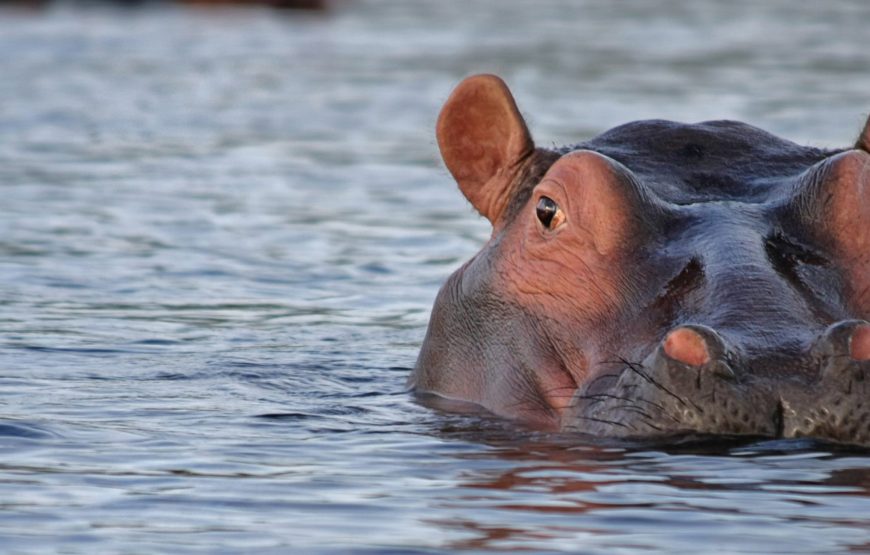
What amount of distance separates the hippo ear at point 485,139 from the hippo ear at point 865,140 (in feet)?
3.99

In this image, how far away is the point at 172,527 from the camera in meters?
5.48

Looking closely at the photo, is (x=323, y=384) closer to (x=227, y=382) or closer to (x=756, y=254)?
(x=227, y=382)

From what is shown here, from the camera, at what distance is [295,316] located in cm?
1045

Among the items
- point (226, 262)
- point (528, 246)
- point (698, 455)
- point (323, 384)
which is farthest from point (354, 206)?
point (698, 455)

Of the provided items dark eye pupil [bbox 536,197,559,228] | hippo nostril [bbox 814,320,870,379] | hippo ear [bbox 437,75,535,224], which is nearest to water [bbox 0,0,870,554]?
hippo nostril [bbox 814,320,870,379]

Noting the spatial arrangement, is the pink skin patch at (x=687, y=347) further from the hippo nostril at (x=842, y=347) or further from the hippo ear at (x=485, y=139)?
the hippo ear at (x=485, y=139)

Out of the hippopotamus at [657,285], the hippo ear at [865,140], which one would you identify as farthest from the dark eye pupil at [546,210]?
the hippo ear at [865,140]

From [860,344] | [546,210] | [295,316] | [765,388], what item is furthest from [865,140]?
[295,316]

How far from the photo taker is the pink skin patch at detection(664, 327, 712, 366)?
19.3 ft

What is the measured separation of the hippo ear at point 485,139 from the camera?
7.78 meters

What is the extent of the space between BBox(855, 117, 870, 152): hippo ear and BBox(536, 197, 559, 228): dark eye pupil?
1.23 meters

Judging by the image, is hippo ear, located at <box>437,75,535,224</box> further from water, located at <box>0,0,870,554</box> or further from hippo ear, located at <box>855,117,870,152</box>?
hippo ear, located at <box>855,117,870,152</box>

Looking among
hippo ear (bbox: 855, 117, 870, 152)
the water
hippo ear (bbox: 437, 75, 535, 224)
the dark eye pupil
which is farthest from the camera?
hippo ear (bbox: 437, 75, 535, 224)

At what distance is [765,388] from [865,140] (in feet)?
6.30
